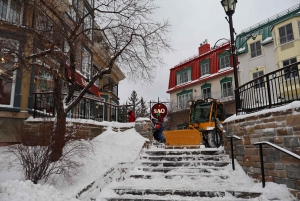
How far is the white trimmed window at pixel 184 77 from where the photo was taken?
99.2ft

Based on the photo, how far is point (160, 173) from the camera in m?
6.79

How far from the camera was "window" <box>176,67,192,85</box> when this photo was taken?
3027 cm

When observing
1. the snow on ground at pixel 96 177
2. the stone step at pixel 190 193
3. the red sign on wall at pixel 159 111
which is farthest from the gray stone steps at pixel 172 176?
the red sign on wall at pixel 159 111

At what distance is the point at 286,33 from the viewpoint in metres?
19.8

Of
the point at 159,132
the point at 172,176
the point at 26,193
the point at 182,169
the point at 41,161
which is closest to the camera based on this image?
the point at 26,193

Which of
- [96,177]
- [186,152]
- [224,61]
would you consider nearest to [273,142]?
[186,152]

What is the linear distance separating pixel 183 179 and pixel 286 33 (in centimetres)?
1899

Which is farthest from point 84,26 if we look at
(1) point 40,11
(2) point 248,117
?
(2) point 248,117

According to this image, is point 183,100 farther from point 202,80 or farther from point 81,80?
point 81,80

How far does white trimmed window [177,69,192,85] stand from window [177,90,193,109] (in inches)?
66.3

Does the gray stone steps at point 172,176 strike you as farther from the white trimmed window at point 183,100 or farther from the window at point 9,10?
the white trimmed window at point 183,100

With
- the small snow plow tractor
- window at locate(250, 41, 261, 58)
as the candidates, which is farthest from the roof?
the small snow plow tractor

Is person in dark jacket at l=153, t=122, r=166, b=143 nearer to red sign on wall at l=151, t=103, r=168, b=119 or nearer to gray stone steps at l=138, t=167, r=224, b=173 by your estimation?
red sign on wall at l=151, t=103, r=168, b=119

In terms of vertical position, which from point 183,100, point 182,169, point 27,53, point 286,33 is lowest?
point 182,169
